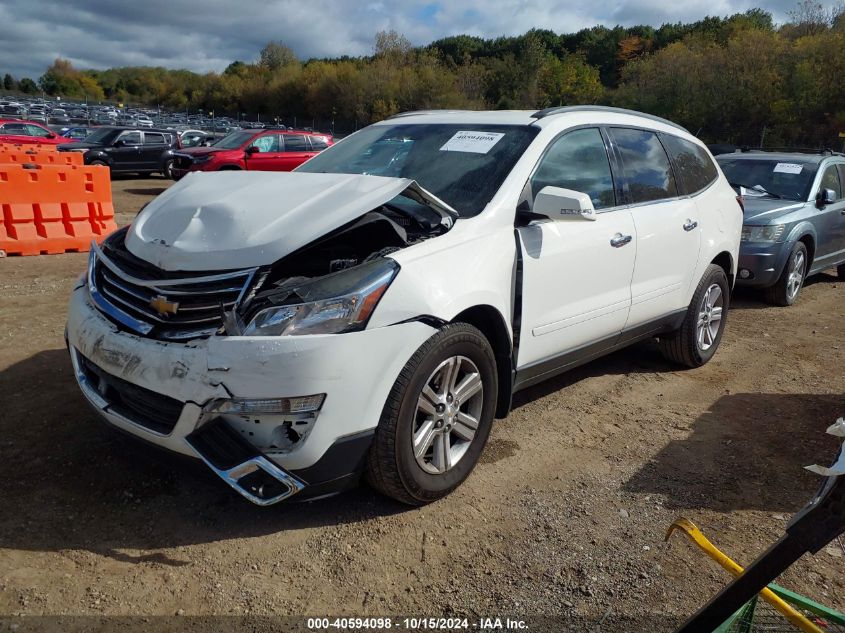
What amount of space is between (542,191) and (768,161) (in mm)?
6484

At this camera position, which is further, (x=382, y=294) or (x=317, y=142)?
(x=317, y=142)

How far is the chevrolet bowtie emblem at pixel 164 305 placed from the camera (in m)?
2.64

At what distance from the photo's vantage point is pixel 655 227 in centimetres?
420

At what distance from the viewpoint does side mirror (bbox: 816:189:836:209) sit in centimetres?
762

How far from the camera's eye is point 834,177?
27.2 ft

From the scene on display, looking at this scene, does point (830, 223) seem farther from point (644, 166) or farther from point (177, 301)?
point (177, 301)

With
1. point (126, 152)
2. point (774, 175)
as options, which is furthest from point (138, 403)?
point (126, 152)

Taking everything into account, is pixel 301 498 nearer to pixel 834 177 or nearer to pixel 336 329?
pixel 336 329

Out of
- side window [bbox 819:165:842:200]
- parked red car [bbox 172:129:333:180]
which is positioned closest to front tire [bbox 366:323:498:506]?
side window [bbox 819:165:842:200]

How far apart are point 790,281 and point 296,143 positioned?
13.0 metres

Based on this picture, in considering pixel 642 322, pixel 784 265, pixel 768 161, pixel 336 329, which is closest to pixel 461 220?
pixel 336 329

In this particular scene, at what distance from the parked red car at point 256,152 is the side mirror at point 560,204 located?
13.3 meters

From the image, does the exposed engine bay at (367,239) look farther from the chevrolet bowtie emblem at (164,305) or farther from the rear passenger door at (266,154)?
the rear passenger door at (266,154)

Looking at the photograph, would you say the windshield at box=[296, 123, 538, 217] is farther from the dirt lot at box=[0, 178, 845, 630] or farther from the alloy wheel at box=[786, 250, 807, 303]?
the alloy wheel at box=[786, 250, 807, 303]
